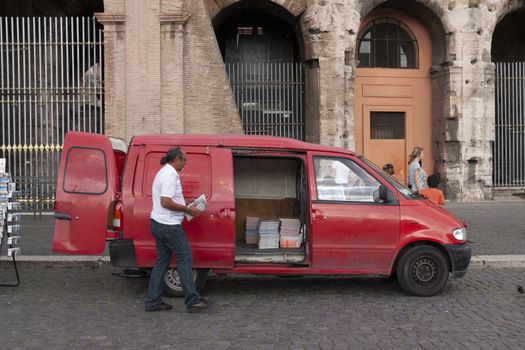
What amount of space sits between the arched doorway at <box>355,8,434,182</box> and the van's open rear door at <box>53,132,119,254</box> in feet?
43.3

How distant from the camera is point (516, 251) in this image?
956 centimetres

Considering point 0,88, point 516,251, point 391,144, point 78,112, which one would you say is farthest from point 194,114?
point 516,251

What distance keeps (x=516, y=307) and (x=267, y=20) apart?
585 inches

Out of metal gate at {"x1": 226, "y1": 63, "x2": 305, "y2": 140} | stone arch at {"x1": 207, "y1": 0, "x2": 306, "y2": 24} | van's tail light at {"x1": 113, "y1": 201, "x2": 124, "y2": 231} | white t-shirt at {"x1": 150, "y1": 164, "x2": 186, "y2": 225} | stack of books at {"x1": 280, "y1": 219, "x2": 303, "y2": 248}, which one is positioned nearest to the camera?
white t-shirt at {"x1": 150, "y1": 164, "x2": 186, "y2": 225}

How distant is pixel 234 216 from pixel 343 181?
4.44 feet

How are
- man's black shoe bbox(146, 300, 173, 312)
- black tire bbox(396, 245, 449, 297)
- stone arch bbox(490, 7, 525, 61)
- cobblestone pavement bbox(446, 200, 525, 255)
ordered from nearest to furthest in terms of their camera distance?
1. man's black shoe bbox(146, 300, 173, 312)
2. black tire bbox(396, 245, 449, 297)
3. cobblestone pavement bbox(446, 200, 525, 255)
4. stone arch bbox(490, 7, 525, 61)

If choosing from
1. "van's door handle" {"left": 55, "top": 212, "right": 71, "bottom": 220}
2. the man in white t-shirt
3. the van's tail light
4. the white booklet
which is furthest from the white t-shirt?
"van's door handle" {"left": 55, "top": 212, "right": 71, "bottom": 220}

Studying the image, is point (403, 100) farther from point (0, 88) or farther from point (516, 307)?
point (516, 307)

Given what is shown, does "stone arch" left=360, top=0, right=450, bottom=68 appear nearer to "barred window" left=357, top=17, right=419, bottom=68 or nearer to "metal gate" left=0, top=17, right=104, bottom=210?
"barred window" left=357, top=17, right=419, bottom=68

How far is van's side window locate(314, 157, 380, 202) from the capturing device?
6852mm

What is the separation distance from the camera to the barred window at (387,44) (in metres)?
19.2

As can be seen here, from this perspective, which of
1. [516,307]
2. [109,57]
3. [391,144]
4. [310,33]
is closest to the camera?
[516,307]

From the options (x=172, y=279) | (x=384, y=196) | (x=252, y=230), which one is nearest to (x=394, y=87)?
(x=252, y=230)

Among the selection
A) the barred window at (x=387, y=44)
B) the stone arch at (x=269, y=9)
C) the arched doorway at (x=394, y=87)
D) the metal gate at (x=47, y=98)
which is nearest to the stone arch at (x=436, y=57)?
the arched doorway at (x=394, y=87)
